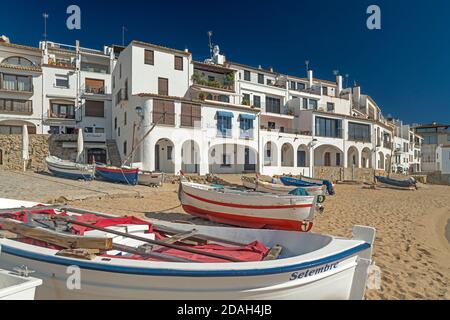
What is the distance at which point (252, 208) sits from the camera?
931 cm

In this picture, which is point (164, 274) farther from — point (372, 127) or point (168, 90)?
point (372, 127)

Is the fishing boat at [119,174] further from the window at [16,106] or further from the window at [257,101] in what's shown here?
the window at [257,101]

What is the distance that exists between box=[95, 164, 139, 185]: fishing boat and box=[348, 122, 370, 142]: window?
29822 mm

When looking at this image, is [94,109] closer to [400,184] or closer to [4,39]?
[4,39]

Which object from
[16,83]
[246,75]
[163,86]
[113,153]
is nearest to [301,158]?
[246,75]

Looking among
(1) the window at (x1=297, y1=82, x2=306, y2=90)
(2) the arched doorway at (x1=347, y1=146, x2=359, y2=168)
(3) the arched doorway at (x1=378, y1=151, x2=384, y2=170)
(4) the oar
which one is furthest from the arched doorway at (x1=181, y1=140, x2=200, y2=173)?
(3) the arched doorway at (x1=378, y1=151, x2=384, y2=170)

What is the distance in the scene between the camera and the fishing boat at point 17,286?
8.59 feet

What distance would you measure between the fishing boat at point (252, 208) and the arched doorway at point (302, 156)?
2676cm

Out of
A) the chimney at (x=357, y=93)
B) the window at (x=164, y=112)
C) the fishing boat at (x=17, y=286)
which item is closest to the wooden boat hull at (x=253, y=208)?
the fishing boat at (x=17, y=286)

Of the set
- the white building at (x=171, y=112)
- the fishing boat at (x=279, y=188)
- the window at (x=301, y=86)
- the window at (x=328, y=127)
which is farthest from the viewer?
the window at (x=301, y=86)

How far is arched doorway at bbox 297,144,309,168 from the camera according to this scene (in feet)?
117

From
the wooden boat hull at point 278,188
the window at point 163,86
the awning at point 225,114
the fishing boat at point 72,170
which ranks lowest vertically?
the wooden boat hull at point 278,188

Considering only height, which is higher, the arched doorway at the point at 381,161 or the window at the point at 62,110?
the window at the point at 62,110

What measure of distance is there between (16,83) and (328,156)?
124 ft
